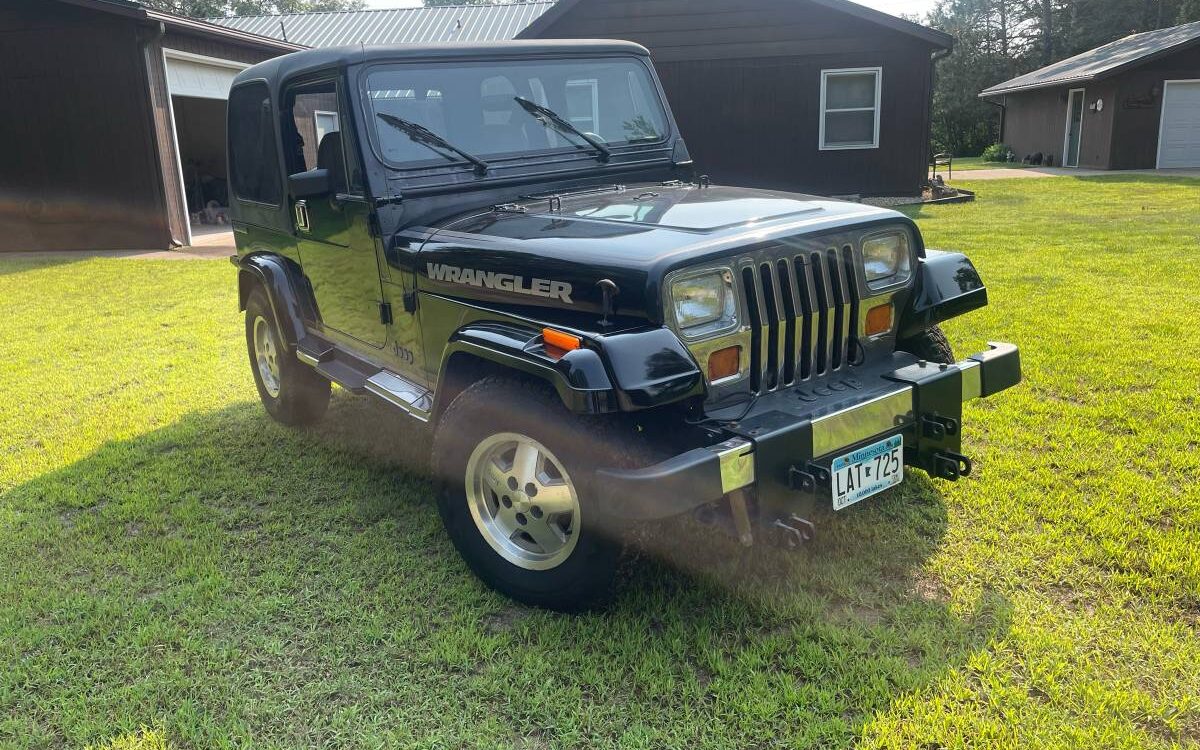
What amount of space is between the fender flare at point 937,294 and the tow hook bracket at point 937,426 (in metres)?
0.40

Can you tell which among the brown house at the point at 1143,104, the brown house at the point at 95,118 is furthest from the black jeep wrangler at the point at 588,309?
the brown house at the point at 1143,104

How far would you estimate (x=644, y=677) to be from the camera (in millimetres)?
2684

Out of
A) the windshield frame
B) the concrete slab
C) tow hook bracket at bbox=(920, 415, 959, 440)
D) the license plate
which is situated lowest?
the license plate

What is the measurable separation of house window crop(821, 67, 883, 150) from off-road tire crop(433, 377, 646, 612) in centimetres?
1419

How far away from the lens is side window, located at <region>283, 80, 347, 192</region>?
380 cm

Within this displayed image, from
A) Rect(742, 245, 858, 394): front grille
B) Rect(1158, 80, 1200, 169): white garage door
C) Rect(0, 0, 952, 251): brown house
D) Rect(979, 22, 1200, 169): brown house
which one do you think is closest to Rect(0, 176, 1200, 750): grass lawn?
Rect(742, 245, 858, 394): front grille

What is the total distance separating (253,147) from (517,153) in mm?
1836

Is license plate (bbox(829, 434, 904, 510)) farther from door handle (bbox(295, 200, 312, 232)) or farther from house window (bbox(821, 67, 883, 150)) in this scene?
house window (bbox(821, 67, 883, 150))

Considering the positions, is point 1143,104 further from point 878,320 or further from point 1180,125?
point 878,320

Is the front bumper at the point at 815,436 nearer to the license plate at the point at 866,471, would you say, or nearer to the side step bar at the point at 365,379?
the license plate at the point at 866,471

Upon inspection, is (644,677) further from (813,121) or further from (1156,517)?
(813,121)

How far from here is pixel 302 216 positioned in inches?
172

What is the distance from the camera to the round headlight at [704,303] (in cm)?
273

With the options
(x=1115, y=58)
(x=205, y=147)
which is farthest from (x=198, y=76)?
(x=1115, y=58)
